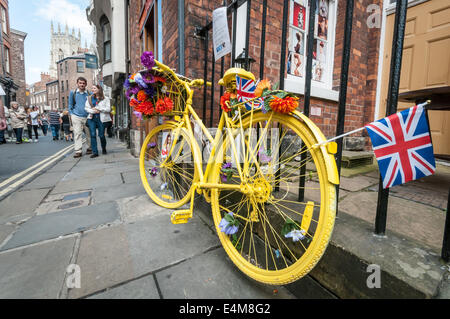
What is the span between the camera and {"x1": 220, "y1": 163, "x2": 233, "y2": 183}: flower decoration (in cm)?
126

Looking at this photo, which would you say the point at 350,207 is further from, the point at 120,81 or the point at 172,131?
the point at 120,81

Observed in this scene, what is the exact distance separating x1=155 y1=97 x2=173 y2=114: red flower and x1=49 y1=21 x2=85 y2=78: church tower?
7051 cm

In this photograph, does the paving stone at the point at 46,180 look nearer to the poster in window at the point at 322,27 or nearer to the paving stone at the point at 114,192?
the paving stone at the point at 114,192

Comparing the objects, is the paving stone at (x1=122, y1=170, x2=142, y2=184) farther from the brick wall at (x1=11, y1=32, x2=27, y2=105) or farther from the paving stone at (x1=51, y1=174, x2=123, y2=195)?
the brick wall at (x1=11, y1=32, x2=27, y2=105)

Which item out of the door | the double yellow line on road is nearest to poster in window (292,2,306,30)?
the door

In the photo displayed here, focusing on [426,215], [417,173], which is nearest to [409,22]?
[426,215]

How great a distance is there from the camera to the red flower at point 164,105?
6.10ft

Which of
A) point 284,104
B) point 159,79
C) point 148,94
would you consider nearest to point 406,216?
point 284,104

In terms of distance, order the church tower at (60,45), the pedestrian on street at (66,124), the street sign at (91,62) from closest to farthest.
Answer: the pedestrian on street at (66,124) < the street sign at (91,62) < the church tower at (60,45)

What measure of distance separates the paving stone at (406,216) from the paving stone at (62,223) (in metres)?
1.86

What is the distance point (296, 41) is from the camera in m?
3.42

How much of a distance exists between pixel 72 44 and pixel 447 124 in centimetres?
7536

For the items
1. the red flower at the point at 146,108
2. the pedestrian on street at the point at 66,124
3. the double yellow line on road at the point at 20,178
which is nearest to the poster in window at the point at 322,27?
the red flower at the point at 146,108

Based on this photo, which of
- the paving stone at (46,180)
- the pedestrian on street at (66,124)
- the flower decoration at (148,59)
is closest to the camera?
the flower decoration at (148,59)
